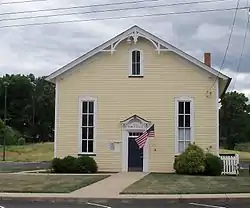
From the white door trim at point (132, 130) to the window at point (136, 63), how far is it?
2.78 m

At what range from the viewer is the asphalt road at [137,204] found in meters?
16.4

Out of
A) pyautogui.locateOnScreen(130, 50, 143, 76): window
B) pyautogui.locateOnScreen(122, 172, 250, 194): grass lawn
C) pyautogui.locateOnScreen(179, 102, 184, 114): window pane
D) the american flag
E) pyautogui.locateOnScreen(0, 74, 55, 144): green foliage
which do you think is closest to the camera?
pyautogui.locateOnScreen(122, 172, 250, 194): grass lawn

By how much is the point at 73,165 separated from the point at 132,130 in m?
4.19

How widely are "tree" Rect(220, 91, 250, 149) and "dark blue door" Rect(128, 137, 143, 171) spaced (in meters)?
78.3

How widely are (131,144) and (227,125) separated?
87270mm

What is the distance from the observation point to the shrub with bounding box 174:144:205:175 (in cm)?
2997

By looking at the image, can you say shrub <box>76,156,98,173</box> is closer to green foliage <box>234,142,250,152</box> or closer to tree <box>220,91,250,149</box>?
green foliage <box>234,142,250,152</box>

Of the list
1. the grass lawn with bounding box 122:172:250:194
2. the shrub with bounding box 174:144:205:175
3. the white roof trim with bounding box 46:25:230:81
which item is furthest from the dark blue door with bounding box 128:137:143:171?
the grass lawn with bounding box 122:172:250:194

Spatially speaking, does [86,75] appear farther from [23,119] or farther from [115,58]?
[23,119]

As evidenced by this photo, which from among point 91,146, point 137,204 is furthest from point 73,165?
point 137,204

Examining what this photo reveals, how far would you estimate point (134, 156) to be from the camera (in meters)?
33.0

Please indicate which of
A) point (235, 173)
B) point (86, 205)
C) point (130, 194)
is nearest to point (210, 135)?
point (235, 173)

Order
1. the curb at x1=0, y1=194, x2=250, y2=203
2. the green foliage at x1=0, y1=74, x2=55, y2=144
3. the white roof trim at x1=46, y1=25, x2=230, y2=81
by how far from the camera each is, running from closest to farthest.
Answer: the curb at x1=0, y1=194, x2=250, y2=203 → the white roof trim at x1=46, y1=25, x2=230, y2=81 → the green foliage at x1=0, y1=74, x2=55, y2=144

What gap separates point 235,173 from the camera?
3173 centimetres
